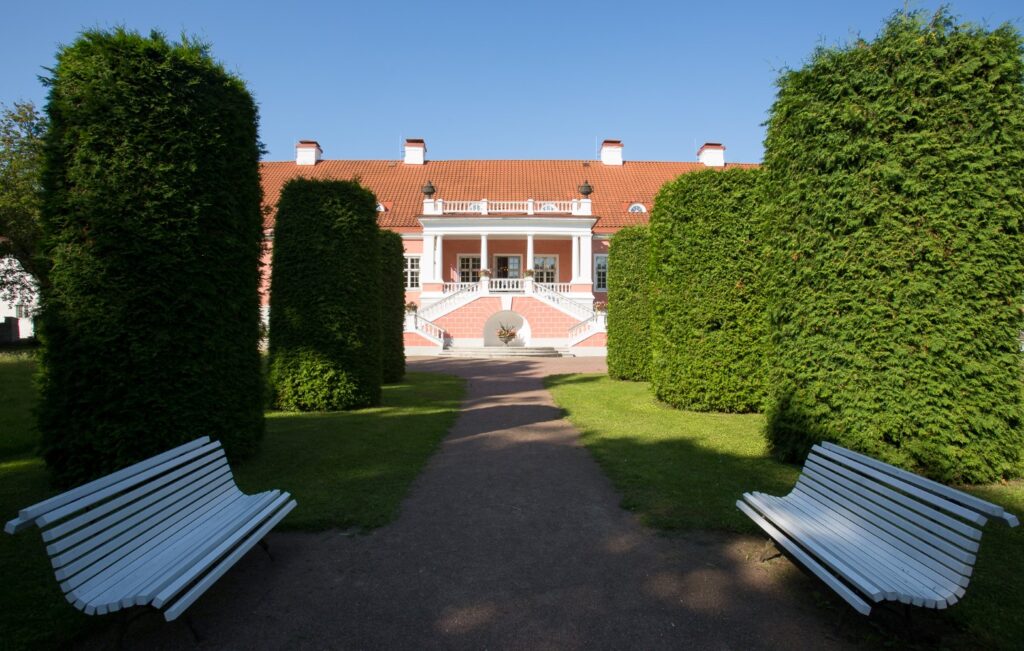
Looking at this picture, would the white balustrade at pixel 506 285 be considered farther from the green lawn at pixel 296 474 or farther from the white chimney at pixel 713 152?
→ the white chimney at pixel 713 152

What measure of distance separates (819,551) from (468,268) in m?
30.3

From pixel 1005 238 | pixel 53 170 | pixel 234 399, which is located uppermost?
pixel 53 170

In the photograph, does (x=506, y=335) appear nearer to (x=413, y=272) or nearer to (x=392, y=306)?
(x=413, y=272)

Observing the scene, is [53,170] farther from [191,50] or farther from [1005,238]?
[1005,238]

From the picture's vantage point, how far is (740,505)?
12.5 feet

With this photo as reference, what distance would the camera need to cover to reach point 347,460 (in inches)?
234

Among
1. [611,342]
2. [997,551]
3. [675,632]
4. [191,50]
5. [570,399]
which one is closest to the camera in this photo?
[675,632]

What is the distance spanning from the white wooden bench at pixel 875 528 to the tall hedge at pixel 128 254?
5057 millimetres

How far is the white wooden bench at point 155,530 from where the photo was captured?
2.33 m

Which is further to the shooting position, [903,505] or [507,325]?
[507,325]

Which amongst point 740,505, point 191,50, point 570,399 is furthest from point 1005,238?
point 191,50

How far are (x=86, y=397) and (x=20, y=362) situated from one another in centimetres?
950

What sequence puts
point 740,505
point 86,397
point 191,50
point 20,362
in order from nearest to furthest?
point 740,505
point 86,397
point 191,50
point 20,362

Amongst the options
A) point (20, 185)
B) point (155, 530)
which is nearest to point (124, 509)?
point (155, 530)
